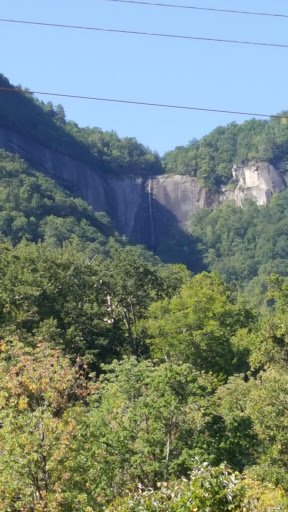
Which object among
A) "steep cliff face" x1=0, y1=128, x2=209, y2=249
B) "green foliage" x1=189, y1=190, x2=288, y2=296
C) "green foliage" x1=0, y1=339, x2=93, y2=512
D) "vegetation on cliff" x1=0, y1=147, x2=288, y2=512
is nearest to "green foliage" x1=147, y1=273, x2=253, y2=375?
"vegetation on cliff" x1=0, y1=147, x2=288, y2=512

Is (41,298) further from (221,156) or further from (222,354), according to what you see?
(221,156)

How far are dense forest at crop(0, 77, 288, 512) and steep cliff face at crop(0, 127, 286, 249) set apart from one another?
319ft

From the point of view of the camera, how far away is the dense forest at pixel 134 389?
14.7 m

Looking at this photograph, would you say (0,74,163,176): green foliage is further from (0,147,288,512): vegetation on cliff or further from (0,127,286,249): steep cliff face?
(0,147,288,512): vegetation on cliff

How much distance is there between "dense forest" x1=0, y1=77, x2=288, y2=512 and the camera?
14.7 meters

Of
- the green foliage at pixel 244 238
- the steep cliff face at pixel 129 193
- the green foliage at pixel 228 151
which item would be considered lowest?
the green foliage at pixel 244 238

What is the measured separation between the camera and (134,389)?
20.3 metres

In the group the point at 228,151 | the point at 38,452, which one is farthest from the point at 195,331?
the point at 228,151

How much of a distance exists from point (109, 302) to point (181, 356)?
27.7 feet

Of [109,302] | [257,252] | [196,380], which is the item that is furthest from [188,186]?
[196,380]

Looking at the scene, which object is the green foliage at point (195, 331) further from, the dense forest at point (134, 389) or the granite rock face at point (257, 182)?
the granite rock face at point (257, 182)

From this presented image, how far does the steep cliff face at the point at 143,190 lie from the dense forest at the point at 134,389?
97.3m

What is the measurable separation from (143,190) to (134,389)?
138321 mm

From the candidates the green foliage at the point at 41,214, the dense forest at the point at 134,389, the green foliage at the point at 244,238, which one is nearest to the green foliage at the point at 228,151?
the green foliage at the point at 244,238
